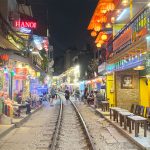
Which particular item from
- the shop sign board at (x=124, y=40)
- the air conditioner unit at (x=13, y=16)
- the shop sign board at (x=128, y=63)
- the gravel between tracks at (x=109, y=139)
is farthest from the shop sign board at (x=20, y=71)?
the gravel between tracks at (x=109, y=139)

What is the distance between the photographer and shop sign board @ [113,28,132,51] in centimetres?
2082

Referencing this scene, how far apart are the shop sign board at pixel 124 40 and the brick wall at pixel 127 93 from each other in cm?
237

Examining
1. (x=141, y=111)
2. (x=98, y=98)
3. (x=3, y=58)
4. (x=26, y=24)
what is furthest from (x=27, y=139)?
(x=26, y=24)

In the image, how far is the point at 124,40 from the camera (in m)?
22.6

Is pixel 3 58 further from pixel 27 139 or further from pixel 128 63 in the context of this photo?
pixel 128 63

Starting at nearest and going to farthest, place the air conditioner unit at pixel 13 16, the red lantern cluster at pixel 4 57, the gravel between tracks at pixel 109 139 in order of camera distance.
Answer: the gravel between tracks at pixel 109 139 → the red lantern cluster at pixel 4 57 → the air conditioner unit at pixel 13 16

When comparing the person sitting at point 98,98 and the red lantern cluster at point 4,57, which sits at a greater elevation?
the red lantern cluster at point 4,57

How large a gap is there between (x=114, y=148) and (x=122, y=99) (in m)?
14.6

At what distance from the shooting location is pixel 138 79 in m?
27.6

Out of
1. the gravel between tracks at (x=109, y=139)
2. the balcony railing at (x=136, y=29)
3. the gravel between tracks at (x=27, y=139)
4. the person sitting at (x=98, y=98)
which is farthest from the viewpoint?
the person sitting at (x=98, y=98)

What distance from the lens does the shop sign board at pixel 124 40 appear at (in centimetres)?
2082

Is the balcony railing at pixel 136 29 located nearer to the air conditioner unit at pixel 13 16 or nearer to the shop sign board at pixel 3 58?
the shop sign board at pixel 3 58

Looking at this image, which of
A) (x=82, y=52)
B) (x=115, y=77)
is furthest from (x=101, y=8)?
(x=82, y=52)

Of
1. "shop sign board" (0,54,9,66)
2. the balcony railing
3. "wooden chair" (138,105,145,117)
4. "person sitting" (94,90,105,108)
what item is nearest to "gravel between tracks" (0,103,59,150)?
"shop sign board" (0,54,9,66)
